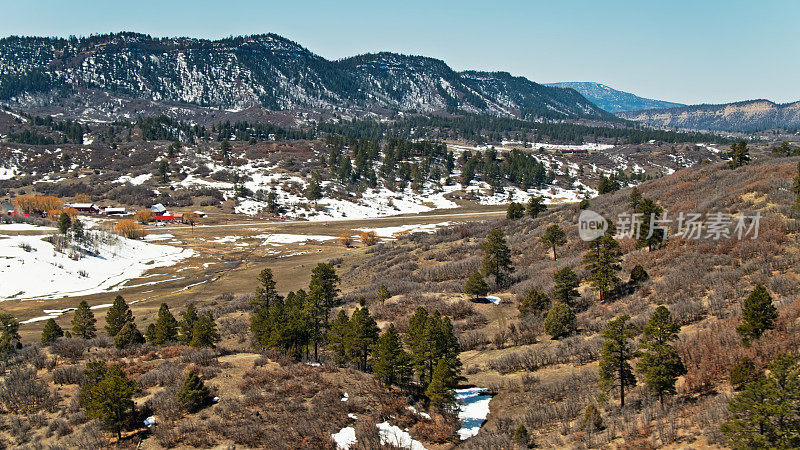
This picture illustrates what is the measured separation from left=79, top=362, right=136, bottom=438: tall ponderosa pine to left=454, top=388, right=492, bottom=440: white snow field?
13.6 metres

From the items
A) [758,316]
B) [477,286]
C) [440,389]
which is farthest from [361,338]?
[758,316]

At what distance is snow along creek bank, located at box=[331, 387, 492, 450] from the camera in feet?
55.0

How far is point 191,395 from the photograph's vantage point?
674 inches

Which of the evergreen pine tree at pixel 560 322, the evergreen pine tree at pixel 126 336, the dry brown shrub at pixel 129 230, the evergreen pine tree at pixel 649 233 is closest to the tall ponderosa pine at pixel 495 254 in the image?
the evergreen pine tree at pixel 649 233

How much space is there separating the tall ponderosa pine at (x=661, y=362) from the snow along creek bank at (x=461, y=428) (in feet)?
25.5

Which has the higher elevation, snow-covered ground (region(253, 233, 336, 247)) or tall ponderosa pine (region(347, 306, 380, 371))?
tall ponderosa pine (region(347, 306, 380, 371))

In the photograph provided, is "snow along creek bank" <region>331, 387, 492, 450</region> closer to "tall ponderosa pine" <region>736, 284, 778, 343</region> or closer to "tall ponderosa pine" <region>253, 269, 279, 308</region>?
"tall ponderosa pine" <region>736, 284, 778, 343</region>

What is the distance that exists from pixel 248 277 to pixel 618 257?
52.1m

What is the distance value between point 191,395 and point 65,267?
6800 cm

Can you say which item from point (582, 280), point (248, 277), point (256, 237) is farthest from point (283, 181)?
point (582, 280)

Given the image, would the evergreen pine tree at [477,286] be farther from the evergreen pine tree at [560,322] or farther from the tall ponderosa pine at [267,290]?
the tall ponderosa pine at [267,290]

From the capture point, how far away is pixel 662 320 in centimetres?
1738

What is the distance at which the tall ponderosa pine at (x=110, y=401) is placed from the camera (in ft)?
50.2

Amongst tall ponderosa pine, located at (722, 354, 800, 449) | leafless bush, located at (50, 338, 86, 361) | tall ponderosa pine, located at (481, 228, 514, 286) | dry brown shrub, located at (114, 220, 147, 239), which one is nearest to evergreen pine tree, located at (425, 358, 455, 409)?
tall ponderosa pine, located at (722, 354, 800, 449)
